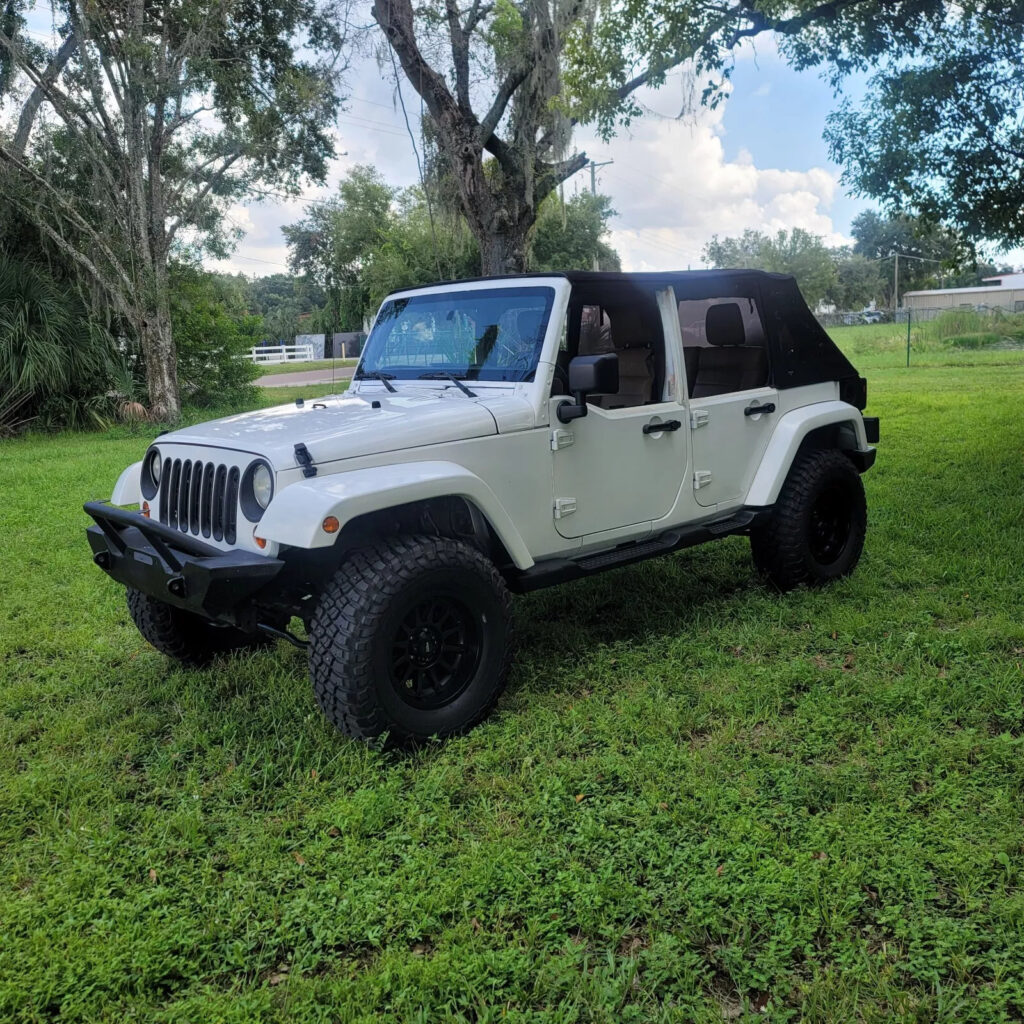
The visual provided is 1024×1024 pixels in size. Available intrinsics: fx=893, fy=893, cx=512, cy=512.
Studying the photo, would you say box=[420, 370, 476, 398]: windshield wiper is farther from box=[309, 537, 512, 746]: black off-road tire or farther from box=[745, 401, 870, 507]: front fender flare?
box=[745, 401, 870, 507]: front fender flare

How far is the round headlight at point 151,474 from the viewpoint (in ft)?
12.7

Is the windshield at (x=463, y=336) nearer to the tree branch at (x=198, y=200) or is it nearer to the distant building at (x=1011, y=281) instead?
the tree branch at (x=198, y=200)

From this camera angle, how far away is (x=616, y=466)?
414cm

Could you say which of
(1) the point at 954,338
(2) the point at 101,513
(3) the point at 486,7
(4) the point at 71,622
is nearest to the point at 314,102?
(3) the point at 486,7

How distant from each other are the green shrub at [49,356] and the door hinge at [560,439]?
11198mm

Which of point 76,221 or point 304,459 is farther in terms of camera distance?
point 76,221

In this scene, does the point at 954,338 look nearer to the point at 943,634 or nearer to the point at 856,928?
the point at 943,634

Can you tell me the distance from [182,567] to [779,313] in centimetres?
355

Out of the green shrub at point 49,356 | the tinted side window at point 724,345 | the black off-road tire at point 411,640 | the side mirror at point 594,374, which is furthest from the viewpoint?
the green shrub at point 49,356

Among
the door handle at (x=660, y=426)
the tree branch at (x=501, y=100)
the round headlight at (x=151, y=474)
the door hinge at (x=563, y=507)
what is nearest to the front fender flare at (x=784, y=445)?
the door handle at (x=660, y=426)

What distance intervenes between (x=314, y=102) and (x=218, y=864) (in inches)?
494

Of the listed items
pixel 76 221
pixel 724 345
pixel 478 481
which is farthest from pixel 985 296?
pixel 478 481

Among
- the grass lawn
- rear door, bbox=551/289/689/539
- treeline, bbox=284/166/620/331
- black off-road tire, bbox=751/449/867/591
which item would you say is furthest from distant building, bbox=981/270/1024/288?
the grass lawn

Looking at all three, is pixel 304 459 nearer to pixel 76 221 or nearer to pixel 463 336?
pixel 463 336
